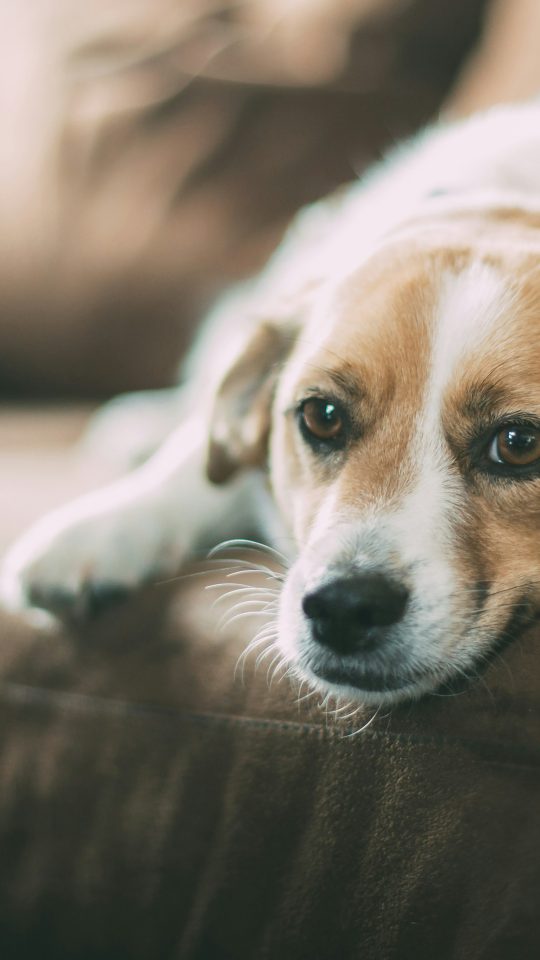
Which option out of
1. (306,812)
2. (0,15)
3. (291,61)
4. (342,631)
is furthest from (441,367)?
(0,15)

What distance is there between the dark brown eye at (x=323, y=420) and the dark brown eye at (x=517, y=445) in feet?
0.78

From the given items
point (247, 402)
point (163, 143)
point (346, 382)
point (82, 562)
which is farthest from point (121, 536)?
point (163, 143)

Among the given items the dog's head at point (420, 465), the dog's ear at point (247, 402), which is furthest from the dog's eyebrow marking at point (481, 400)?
the dog's ear at point (247, 402)

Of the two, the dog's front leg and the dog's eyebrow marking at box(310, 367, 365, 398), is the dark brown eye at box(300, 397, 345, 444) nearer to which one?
the dog's eyebrow marking at box(310, 367, 365, 398)

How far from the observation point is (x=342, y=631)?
1149 mm

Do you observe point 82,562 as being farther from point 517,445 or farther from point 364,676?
point 517,445

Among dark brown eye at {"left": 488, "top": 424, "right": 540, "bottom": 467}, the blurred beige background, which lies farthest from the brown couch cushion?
the blurred beige background

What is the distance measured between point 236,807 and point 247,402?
730mm

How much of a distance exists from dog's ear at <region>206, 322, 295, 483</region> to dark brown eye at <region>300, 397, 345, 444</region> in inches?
7.7

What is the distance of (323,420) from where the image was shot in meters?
1.40

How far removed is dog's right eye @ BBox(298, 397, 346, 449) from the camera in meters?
1.37

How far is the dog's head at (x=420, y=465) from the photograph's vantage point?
3.74 feet

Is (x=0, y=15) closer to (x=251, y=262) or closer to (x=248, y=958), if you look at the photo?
(x=251, y=262)

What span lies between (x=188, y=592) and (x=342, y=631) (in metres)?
0.29
